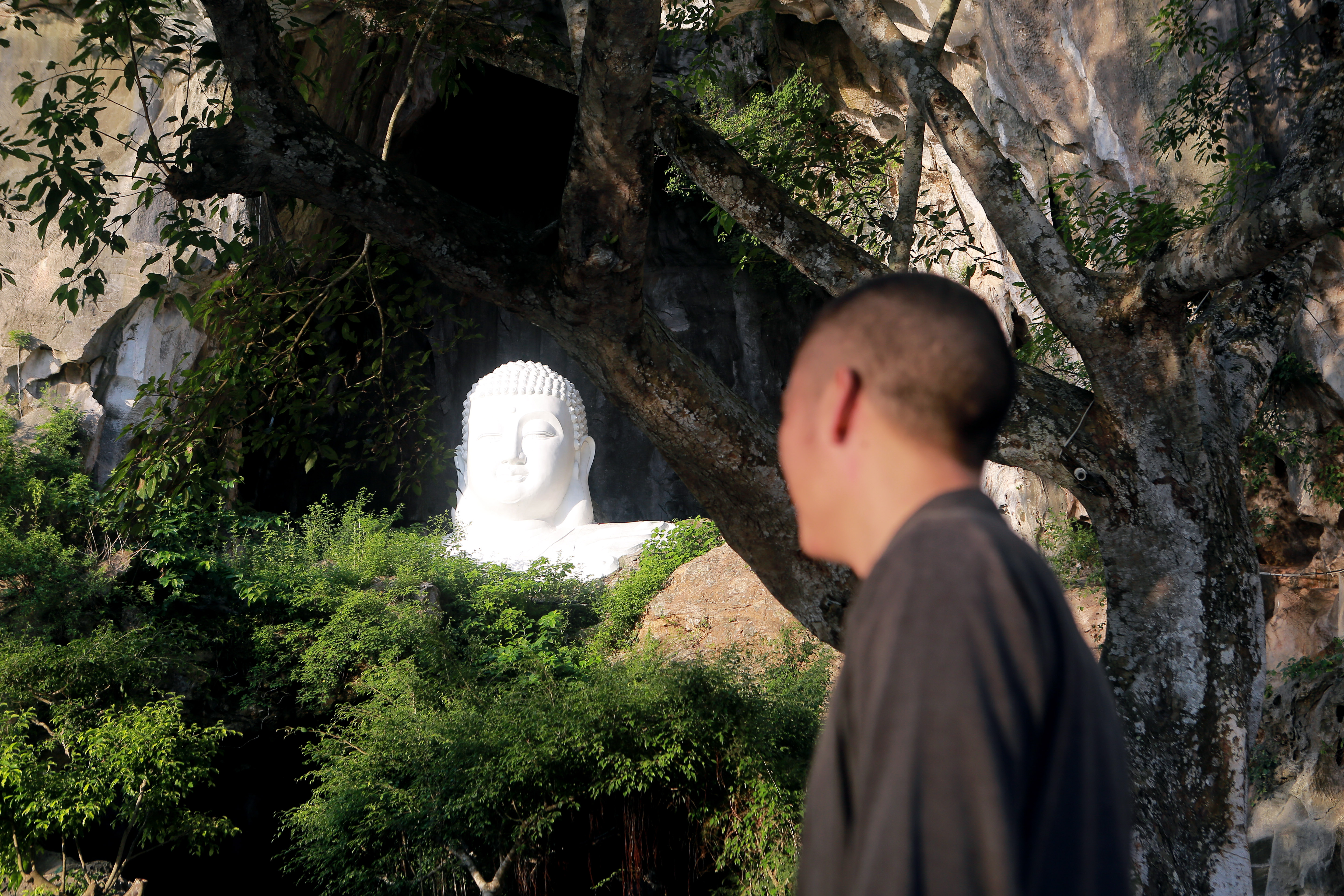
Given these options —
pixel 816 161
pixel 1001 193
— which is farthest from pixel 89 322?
pixel 1001 193

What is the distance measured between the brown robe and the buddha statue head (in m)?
8.20

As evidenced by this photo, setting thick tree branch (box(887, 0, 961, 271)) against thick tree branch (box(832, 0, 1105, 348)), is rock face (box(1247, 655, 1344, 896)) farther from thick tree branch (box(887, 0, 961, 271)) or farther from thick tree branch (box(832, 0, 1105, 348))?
thick tree branch (box(887, 0, 961, 271))

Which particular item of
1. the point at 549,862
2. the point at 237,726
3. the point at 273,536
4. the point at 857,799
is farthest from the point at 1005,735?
the point at 273,536

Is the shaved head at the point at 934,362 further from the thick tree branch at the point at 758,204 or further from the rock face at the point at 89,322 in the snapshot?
the rock face at the point at 89,322

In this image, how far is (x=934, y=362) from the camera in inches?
39.1

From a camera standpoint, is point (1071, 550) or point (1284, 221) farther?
point (1071, 550)

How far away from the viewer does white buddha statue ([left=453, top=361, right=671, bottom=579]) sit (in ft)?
29.0

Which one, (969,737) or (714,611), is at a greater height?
(969,737)

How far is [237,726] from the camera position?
19.7 feet

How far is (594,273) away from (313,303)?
6.64ft

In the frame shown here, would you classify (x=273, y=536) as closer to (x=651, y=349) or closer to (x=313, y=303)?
(x=313, y=303)

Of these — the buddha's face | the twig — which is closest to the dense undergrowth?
the twig

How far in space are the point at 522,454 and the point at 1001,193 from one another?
6.31 meters

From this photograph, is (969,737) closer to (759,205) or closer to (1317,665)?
(759,205)
